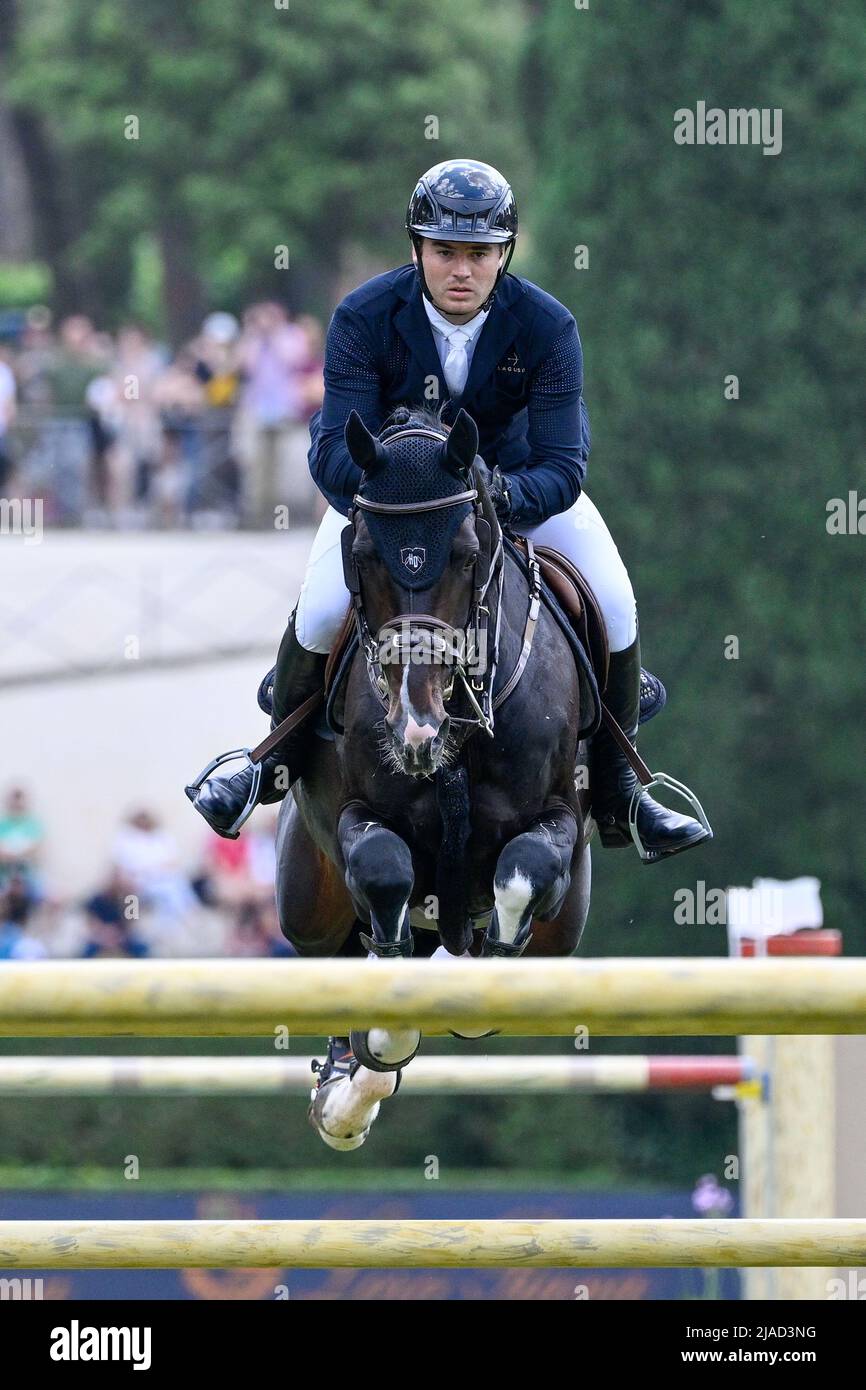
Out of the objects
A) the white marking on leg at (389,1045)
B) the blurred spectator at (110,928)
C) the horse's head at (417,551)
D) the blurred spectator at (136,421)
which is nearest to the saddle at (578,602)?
the horse's head at (417,551)

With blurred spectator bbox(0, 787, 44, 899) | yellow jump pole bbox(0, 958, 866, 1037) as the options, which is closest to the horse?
yellow jump pole bbox(0, 958, 866, 1037)

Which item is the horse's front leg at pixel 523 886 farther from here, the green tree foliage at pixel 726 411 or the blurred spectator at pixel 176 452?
the blurred spectator at pixel 176 452

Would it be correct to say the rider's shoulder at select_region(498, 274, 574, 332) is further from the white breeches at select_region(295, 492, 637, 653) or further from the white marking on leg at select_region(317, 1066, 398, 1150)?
the white marking on leg at select_region(317, 1066, 398, 1150)

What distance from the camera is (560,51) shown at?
1385cm

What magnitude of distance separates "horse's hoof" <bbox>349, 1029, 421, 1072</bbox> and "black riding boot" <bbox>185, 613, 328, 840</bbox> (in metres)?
0.73

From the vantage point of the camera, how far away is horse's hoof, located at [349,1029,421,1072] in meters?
5.45

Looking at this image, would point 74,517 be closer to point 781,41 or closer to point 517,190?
point 781,41

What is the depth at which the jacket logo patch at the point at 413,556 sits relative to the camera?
16.8ft

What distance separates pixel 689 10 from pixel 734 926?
292 inches

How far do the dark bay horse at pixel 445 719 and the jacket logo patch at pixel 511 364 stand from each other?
0.31m

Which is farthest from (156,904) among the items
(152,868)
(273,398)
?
(273,398)

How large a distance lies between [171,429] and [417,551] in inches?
552
